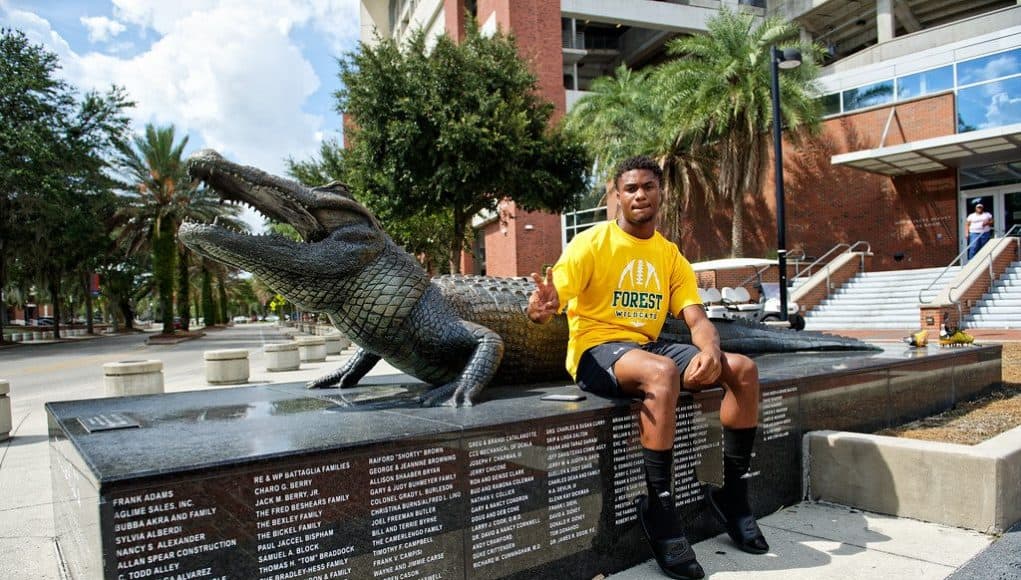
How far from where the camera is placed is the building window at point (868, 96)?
24.6 meters

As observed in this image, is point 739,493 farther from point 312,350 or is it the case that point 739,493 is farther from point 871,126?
point 871,126

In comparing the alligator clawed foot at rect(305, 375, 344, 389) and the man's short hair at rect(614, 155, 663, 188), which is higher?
the man's short hair at rect(614, 155, 663, 188)

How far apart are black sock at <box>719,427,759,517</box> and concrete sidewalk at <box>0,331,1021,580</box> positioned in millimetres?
230

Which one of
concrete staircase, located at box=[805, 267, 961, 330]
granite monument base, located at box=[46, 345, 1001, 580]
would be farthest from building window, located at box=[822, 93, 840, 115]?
granite monument base, located at box=[46, 345, 1001, 580]

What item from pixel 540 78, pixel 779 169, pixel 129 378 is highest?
pixel 540 78

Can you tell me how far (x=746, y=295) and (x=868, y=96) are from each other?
11.4m

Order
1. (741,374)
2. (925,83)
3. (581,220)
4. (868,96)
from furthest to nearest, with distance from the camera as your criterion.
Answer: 1. (581,220)
2. (868,96)
3. (925,83)
4. (741,374)

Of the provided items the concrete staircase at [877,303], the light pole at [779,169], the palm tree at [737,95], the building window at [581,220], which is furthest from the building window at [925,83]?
the building window at [581,220]

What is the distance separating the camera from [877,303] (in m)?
17.9

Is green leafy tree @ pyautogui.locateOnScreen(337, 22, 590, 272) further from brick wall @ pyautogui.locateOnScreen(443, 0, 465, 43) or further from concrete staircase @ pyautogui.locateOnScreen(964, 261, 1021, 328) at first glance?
brick wall @ pyautogui.locateOnScreen(443, 0, 465, 43)

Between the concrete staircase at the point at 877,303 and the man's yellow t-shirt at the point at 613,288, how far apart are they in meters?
14.4

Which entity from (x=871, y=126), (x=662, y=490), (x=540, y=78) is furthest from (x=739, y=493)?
(x=540, y=78)

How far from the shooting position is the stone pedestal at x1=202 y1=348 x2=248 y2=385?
39.2 feet

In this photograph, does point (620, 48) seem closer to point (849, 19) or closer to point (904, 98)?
point (849, 19)
